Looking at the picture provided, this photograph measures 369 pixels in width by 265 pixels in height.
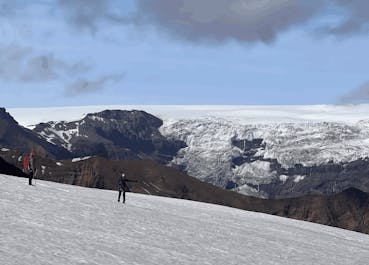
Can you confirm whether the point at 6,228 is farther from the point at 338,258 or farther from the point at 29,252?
the point at 338,258

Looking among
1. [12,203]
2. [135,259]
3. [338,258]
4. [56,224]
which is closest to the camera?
[135,259]

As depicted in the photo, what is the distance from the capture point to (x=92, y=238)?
43.3 metres

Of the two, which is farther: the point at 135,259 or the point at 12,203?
the point at 12,203

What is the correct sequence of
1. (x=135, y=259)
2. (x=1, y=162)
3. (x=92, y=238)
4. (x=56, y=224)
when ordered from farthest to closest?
(x=1, y=162), (x=56, y=224), (x=92, y=238), (x=135, y=259)

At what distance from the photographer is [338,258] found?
56.0 m

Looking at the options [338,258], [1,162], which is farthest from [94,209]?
[1,162]

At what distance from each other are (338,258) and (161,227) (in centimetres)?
1153

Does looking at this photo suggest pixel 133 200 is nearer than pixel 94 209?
No

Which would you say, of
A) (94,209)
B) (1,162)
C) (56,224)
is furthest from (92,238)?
(1,162)

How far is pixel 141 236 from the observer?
47750 millimetres

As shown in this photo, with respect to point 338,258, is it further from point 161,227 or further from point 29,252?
point 29,252

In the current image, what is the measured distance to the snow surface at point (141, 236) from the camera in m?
38.4

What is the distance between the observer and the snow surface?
38406 mm

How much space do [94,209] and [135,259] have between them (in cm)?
1803
